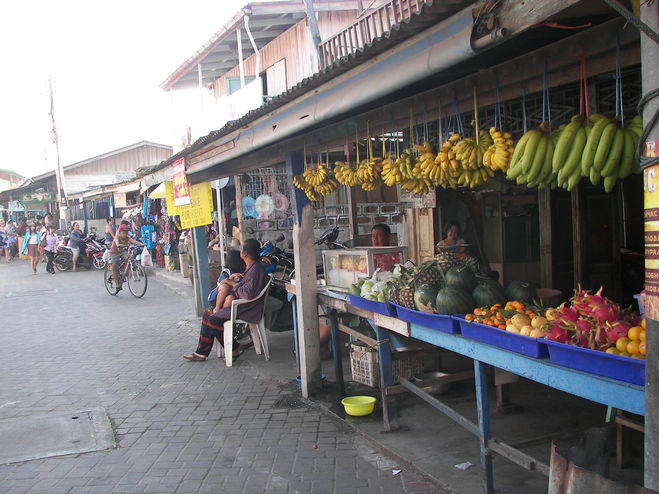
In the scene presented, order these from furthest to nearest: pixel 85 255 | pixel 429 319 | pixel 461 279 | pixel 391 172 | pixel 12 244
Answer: pixel 12 244 → pixel 85 255 → pixel 391 172 → pixel 461 279 → pixel 429 319

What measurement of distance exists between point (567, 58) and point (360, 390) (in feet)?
13.3

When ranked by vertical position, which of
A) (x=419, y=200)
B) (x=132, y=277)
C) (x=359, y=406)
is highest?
(x=419, y=200)

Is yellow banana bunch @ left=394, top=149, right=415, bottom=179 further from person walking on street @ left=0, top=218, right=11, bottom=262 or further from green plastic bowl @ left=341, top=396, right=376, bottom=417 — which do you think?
person walking on street @ left=0, top=218, right=11, bottom=262

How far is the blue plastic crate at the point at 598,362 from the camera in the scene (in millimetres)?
2453

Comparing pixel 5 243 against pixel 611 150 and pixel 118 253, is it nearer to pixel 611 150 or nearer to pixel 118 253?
pixel 118 253

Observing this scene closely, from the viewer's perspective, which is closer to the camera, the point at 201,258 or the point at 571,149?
the point at 571,149

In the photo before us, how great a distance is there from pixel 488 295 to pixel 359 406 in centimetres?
184

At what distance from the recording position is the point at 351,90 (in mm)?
3766

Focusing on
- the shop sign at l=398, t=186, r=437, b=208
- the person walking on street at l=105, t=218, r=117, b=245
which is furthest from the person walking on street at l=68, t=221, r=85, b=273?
the shop sign at l=398, t=186, r=437, b=208

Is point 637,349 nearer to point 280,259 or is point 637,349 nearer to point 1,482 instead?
point 1,482

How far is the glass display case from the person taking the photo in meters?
5.31

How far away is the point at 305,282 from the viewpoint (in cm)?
580

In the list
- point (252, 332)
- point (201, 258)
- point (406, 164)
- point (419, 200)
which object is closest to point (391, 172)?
point (406, 164)

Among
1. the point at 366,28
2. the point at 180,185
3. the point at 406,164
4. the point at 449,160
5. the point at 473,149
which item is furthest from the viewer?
the point at 366,28
